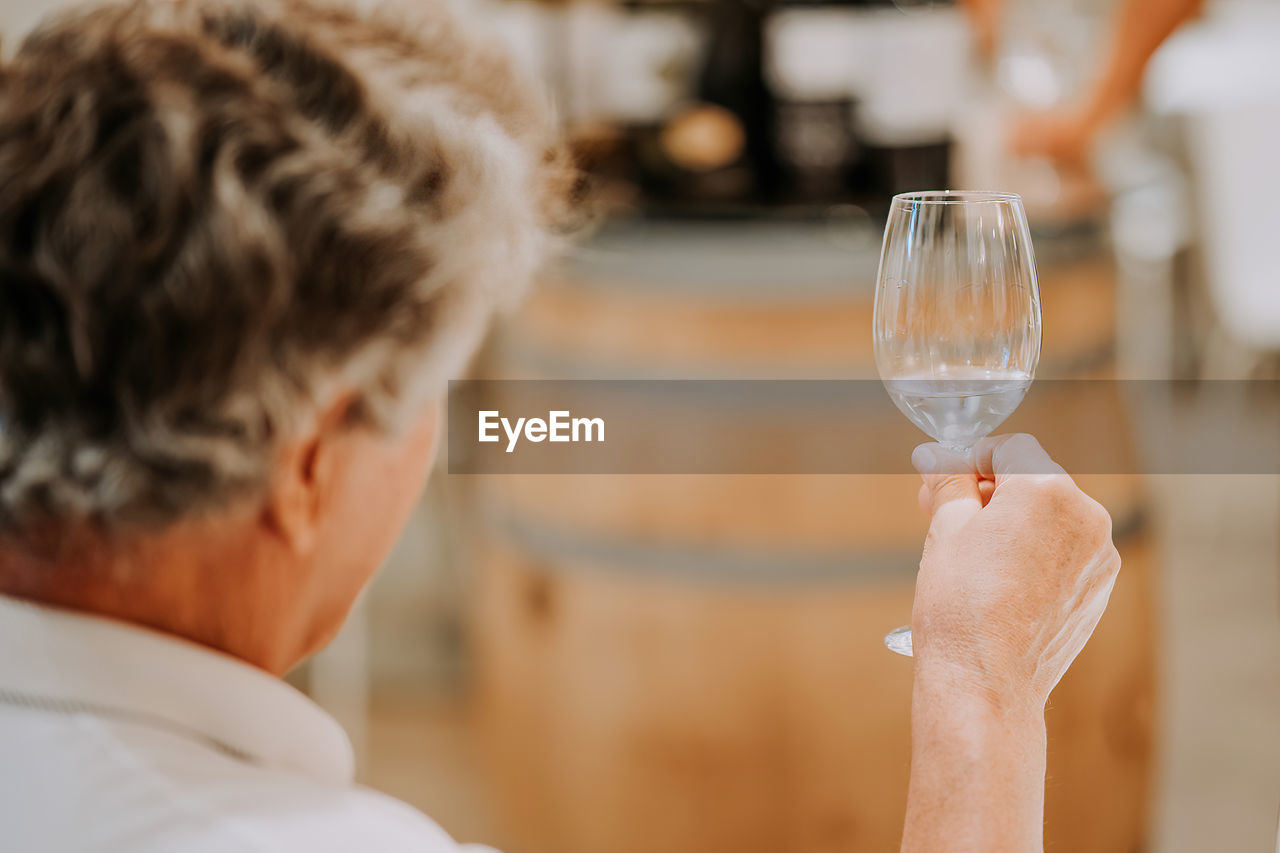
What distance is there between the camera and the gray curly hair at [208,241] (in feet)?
1.66

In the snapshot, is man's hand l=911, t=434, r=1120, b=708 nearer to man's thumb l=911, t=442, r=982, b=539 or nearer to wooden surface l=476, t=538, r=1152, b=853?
man's thumb l=911, t=442, r=982, b=539

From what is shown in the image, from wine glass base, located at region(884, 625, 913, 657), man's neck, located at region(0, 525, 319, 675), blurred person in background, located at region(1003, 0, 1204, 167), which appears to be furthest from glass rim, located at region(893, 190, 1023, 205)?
blurred person in background, located at region(1003, 0, 1204, 167)

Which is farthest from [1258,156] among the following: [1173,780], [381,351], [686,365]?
[381,351]

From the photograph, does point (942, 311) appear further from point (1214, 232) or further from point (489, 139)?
→ point (1214, 232)

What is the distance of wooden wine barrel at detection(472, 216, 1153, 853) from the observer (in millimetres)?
1389

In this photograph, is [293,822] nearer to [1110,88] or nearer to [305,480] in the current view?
[305,480]

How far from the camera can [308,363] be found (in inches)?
21.5

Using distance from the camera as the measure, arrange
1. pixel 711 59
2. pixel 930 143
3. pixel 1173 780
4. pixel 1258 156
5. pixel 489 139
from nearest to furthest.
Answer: pixel 489 139 < pixel 930 143 < pixel 711 59 < pixel 1173 780 < pixel 1258 156

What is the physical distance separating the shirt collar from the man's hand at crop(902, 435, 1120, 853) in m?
0.30

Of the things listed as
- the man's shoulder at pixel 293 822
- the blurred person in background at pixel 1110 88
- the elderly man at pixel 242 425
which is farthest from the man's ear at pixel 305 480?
the blurred person in background at pixel 1110 88

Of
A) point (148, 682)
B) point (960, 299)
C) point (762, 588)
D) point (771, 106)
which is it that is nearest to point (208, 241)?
point (148, 682)

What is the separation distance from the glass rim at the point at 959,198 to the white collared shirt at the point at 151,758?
41 cm

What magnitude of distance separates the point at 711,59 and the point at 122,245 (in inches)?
53.4

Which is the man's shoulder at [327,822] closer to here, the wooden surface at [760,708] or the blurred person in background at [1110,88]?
the wooden surface at [760,708]
